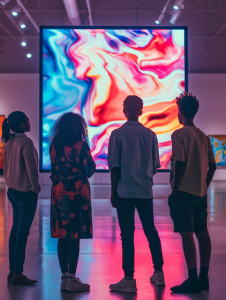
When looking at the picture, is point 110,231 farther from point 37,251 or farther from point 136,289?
point 136,289

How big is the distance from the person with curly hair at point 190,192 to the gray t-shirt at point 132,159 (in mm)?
205

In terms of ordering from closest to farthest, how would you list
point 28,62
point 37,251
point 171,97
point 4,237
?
point 37,251
point 4,237
point 171,97
point 28,62

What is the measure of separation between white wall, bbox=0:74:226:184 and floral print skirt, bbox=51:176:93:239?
1145cm

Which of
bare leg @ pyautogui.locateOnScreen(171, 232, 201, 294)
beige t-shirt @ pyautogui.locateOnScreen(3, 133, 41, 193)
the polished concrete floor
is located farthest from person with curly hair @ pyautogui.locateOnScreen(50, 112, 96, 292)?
bare leg @ pyautogui.locateOnScreen(171, 232, 201, 294)

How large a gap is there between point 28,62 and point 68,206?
42.6ft

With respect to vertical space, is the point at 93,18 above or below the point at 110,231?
above

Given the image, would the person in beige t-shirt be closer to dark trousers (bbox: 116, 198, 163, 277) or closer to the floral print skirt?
the floral print skirt

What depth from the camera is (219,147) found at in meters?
15.2

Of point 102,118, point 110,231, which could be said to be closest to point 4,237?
point 110,231

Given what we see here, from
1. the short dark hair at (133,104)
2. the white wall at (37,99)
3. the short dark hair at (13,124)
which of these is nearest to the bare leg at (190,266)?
the short dark hair at (133,104)

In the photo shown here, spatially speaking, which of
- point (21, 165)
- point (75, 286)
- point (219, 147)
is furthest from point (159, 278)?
point (219, 147)

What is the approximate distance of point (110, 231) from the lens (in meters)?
5.09

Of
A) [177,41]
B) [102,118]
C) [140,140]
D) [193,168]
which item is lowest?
[193,168]

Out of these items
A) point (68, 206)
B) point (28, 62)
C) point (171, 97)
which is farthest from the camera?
point (28, 62)
